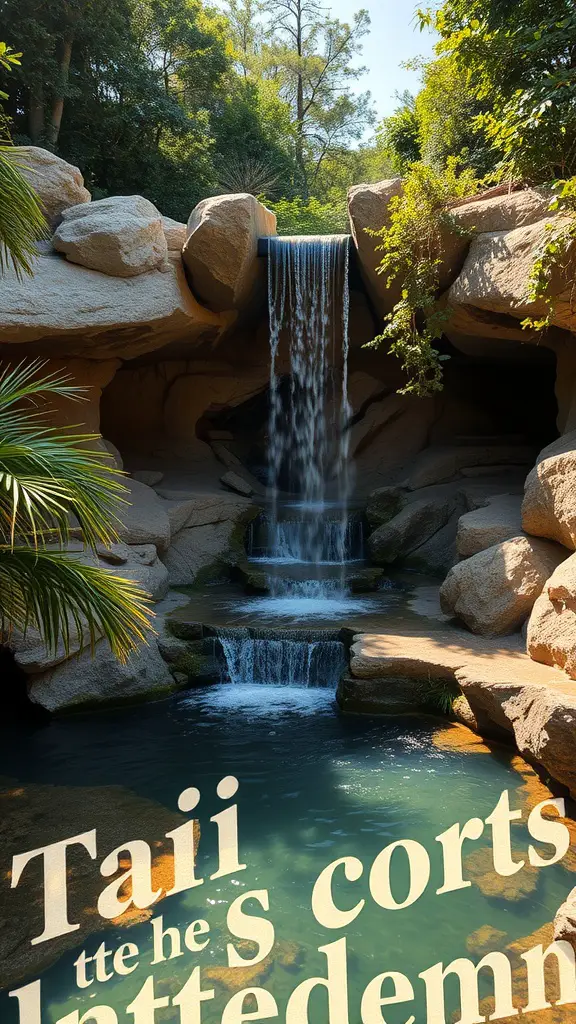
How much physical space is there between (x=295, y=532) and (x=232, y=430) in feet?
14.8

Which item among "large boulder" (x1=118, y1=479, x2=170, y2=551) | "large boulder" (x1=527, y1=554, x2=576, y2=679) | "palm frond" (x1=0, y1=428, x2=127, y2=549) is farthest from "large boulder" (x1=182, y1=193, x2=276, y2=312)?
"palm frond" (x1=0, y1=428, x2=127, y2=549)

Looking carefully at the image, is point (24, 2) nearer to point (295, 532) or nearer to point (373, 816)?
point (295, 532)

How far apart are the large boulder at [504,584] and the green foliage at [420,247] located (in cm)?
261

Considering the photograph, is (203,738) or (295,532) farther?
(295,532)

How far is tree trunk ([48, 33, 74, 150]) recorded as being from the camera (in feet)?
45.7

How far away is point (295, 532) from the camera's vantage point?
11734mm

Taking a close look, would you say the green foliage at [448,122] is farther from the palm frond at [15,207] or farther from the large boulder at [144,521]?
the palm frond at [15,207]

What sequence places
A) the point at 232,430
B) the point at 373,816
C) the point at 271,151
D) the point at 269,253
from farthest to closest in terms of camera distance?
the point at 271,151 < the point at 232,430 < the point at 269,253 < the point at 373,816

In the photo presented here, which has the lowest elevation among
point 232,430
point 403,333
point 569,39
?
point 232,430

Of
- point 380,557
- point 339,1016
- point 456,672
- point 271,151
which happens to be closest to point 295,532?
point 380,557

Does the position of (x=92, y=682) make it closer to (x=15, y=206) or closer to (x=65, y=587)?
(x=65, y=587)

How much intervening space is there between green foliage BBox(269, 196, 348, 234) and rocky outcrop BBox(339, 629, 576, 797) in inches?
475

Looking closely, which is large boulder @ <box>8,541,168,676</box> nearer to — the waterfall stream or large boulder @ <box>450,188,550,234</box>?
the waterfall stream

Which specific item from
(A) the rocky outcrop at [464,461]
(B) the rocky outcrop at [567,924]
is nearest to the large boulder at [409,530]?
(A) the rocky outcrop at [464,461]
